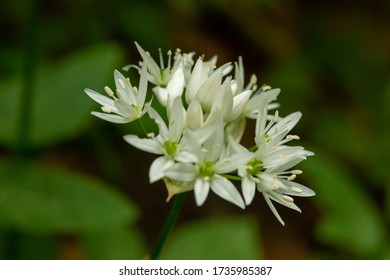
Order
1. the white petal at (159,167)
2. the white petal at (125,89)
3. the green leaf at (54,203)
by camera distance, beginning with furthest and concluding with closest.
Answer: the green leaf at (54,203), the white petal at (125,89), the white petal at (159,167)

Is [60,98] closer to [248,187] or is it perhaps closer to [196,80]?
[196,80]

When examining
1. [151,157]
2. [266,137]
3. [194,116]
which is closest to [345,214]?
[151,157]

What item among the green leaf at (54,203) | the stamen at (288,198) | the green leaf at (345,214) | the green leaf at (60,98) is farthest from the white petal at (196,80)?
the green leaf at (345,214)

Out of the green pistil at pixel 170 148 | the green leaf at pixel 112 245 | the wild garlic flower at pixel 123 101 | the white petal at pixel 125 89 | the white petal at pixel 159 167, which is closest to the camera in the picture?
the white petal at pixel 159 167

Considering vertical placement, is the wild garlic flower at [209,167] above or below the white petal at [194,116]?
below

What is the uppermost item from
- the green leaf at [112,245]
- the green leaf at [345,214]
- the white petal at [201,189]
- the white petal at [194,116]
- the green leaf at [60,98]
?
the white petal at [194,116]

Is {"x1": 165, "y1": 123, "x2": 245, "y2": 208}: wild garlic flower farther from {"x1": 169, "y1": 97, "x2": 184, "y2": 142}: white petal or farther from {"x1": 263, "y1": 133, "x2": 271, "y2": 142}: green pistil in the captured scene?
{"x1": 263, "y1": 133, "x2": 271, "y2": 142}: green pistil

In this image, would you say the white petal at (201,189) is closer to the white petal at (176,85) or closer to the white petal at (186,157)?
the white petal at (186,157)

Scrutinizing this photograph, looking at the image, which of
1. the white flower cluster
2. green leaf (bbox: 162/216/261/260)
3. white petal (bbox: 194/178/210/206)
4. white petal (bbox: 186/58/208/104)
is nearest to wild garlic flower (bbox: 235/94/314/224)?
the white flower cluster
